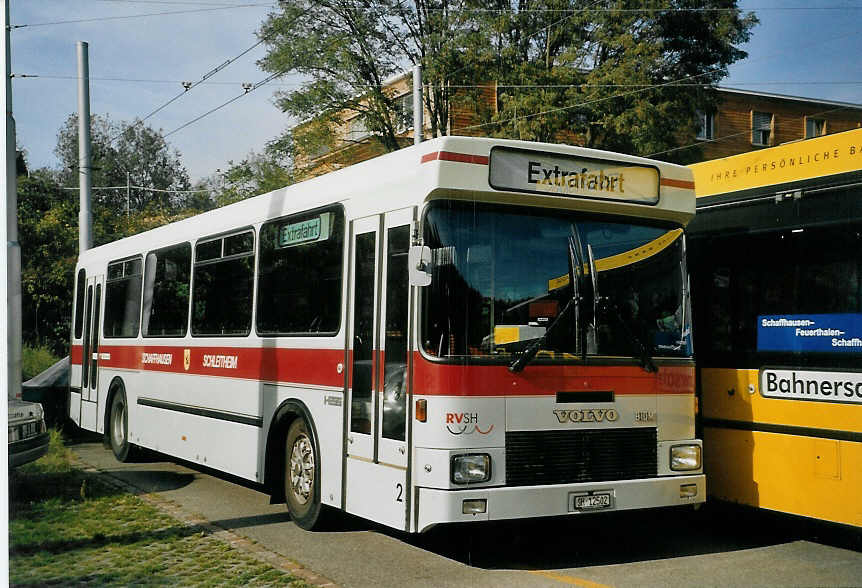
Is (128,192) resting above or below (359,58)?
below

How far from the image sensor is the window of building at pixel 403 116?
3350 centimetres

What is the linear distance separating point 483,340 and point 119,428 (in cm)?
893

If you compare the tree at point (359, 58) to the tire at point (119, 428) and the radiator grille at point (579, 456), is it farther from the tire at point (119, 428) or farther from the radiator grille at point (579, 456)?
the radiator grille at point (579, 456)

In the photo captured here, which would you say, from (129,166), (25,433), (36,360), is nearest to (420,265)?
(25,433)

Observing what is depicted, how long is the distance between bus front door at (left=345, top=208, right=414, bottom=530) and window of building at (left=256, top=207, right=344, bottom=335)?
375 millimetres

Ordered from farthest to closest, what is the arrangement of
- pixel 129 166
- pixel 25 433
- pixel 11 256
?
1. pixel 129 166
2. pixel 25 433
3. pixel 11 256

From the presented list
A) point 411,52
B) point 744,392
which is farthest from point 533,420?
point 411,52

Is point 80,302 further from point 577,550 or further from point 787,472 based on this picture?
point 787,472

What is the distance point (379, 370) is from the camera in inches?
302

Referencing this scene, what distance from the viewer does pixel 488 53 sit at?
30406 mm

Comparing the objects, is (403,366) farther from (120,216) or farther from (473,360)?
(120,216)

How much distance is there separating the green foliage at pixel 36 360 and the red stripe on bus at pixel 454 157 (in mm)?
12174

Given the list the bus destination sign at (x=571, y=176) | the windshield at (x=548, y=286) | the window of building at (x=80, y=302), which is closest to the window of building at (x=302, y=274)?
the windshield at (x=548, y=286)

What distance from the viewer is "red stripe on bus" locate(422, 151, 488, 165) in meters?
7.12
